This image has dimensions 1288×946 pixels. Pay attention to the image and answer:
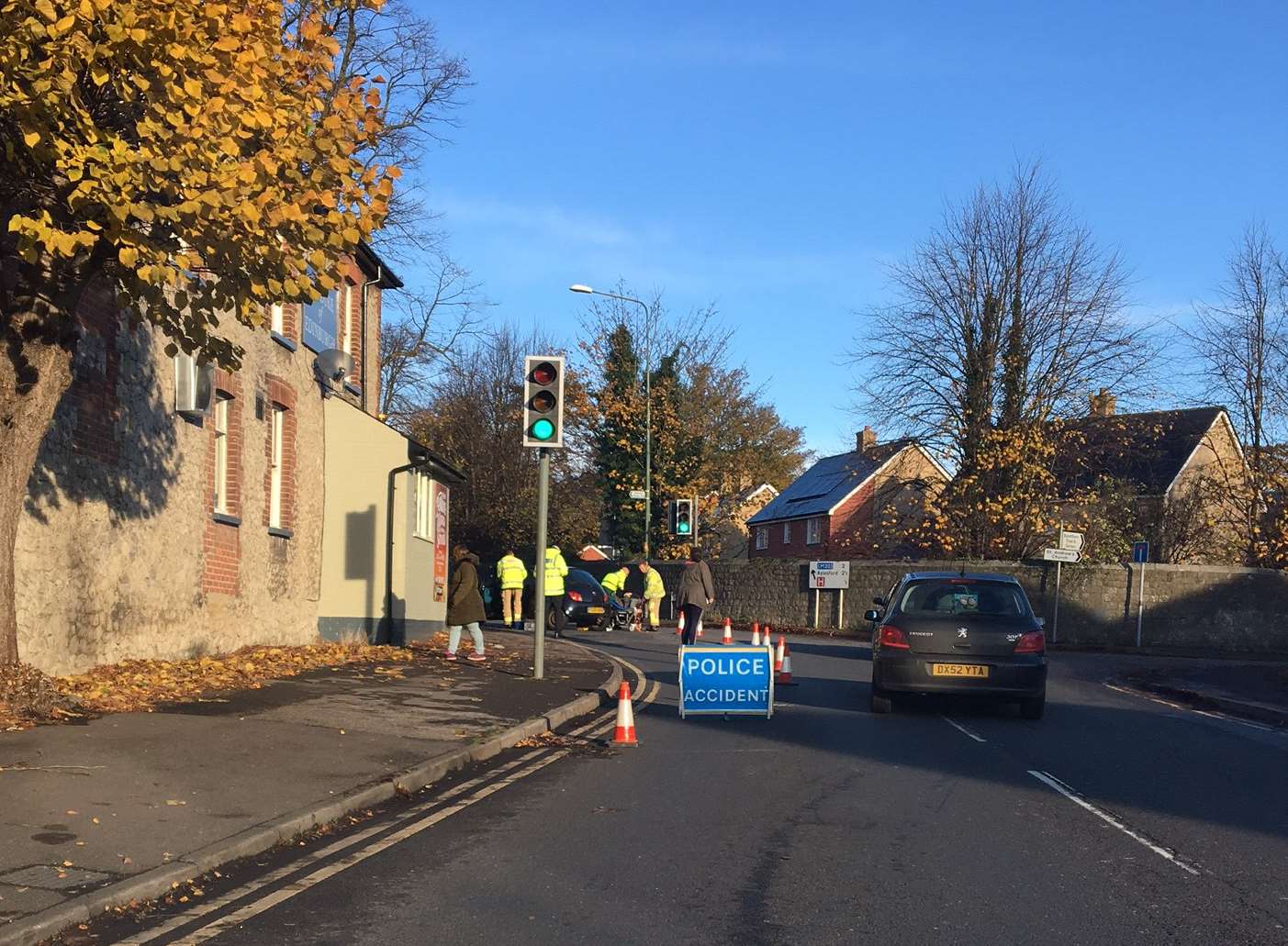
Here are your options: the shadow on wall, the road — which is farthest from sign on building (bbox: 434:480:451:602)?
the road

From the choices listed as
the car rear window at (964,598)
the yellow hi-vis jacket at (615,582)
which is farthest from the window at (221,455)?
the yellow hi-vis jacket at (615,582)

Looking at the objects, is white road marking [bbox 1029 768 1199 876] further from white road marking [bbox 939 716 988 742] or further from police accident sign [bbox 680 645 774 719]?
police accident sign [bbox 680 645 774 719]

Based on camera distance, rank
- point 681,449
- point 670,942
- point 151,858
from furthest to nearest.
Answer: point 681,449
point 151,858
point 670,942

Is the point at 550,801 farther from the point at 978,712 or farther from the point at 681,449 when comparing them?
the point at 681,449

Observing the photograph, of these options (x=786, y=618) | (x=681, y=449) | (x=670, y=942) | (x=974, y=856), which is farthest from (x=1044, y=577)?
(x=670, y=942)

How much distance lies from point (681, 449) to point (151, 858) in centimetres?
4597

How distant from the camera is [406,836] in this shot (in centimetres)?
745

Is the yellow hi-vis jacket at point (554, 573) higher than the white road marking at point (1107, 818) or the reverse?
higher

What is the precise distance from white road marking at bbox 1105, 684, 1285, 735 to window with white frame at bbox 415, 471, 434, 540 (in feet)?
40.2

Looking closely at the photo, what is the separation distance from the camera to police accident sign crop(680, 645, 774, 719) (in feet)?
44.4

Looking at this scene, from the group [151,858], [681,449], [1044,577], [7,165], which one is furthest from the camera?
[681,449]

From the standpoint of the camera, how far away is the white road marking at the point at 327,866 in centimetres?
552

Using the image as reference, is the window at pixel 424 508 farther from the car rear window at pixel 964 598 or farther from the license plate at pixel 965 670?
the license plate at pixel 965 670

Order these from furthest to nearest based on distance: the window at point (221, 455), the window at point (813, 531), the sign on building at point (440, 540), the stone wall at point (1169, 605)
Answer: the window at point (813, 531)
the stone wall at point (1169, 605)
the sign on building at point (440, 540)
the window at point (221, 455)
